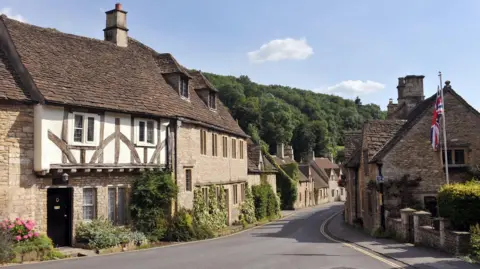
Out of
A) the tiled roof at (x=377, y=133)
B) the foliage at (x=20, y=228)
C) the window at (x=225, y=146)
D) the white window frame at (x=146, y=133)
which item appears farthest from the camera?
the window at (x=225, y=146)

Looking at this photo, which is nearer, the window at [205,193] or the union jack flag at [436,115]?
the union jack flag at [436,115]

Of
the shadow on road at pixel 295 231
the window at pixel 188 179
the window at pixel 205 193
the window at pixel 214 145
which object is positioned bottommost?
the shadow on road at pixel 295 231

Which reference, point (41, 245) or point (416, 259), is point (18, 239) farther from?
point (416, 259)

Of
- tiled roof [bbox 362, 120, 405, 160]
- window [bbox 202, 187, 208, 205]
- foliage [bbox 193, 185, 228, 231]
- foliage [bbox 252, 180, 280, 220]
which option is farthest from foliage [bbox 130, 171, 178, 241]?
foliage [bbox 252, 180, 280, 220]

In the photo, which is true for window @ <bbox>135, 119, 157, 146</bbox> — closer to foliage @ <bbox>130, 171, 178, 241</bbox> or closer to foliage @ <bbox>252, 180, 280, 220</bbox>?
foliage @ <bbox>130, 171, 178, 241</bbox>

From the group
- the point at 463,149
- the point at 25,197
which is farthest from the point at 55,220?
the point at 463,149

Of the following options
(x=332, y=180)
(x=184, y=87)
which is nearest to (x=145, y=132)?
(x=184, y=87)

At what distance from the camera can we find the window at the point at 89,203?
→ 18.8 meters

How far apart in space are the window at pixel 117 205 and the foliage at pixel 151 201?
429 mm

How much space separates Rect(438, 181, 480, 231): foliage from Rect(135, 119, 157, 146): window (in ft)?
42.4

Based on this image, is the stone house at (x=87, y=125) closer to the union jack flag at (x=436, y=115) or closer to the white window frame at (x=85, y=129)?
the white window frame at (x=85, y=129)

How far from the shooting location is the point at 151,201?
20.6 meters

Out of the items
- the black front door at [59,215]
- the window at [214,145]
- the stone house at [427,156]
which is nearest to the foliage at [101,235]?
the black front door at [59,215]

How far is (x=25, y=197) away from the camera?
16516 mm
